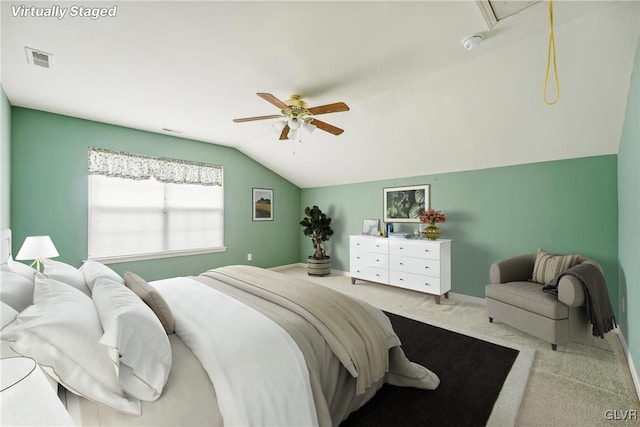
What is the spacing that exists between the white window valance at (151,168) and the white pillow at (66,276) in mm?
2327

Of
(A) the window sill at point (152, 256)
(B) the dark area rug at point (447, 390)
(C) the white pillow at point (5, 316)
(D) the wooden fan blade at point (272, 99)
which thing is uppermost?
(D) the wooden fan blade at point (272, 99)

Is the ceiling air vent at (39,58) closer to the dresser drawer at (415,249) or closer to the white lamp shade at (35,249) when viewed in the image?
Answer: the white lamp shade at (35,249)

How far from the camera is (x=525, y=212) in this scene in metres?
3.39

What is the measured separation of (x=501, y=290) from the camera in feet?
9.14

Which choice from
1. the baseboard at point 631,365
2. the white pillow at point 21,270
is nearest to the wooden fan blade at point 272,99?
the white pillow at point 21,270

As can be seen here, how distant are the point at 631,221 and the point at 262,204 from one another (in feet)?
16.6

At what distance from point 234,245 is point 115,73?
3.31 metres

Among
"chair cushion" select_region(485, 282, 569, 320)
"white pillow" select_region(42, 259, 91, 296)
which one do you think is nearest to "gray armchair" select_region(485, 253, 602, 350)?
"chair cushion" select_region(485, 282, 569, 320)

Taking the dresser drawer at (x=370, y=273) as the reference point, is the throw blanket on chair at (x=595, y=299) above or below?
above

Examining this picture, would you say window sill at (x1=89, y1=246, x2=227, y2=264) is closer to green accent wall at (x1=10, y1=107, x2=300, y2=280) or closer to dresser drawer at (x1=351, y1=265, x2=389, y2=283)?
green accent wall at (x1=10, y1=107, x2=300, y2=280)

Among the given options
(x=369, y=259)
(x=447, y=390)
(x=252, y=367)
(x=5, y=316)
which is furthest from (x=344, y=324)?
(x=369, y=259)

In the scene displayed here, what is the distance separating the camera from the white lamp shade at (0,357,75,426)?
0.52 meters

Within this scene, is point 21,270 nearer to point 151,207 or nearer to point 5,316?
point 5,316

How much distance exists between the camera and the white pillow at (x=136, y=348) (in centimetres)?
102
